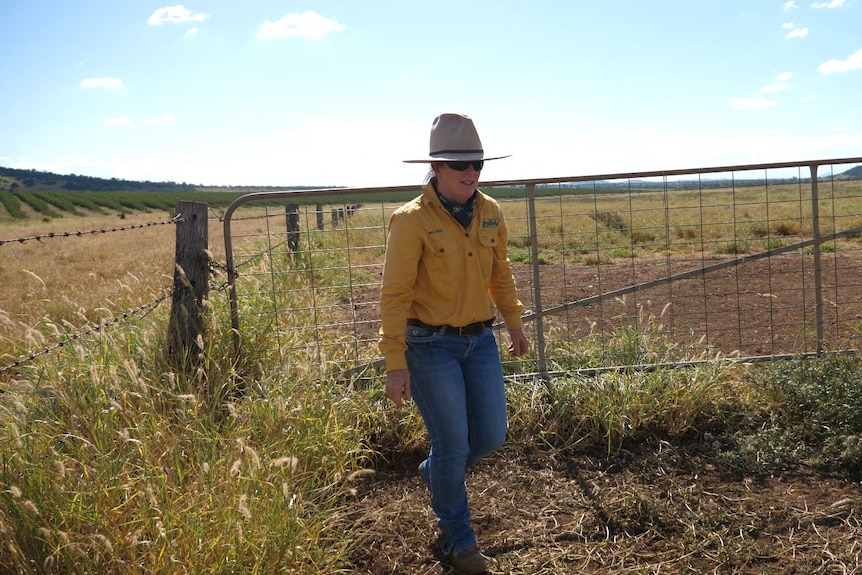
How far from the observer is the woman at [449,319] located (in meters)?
3.27

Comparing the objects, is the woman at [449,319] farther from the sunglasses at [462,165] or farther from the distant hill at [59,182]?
the distant hill at [59,182]

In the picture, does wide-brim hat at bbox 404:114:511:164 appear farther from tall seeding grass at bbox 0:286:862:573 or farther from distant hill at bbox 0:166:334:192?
distant hill at bbox 0:166:334:192

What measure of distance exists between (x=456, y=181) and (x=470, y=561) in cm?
168

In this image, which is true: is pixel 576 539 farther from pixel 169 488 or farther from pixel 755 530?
pixel 169 488

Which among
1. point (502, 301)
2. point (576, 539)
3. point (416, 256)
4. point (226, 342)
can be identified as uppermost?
point (416, 256)

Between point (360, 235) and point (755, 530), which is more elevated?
point (360, 235)

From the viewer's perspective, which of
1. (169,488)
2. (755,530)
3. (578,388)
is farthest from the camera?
(578,388)

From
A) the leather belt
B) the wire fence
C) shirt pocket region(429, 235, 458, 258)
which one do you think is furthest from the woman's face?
the wire fence

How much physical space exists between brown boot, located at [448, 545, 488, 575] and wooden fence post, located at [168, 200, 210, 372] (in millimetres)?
2341

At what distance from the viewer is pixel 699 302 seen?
9.30m

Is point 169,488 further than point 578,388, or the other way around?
point 578,388

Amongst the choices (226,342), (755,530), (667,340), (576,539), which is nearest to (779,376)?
(667,340)

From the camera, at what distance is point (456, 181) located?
331cm

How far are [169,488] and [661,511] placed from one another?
2.39m
